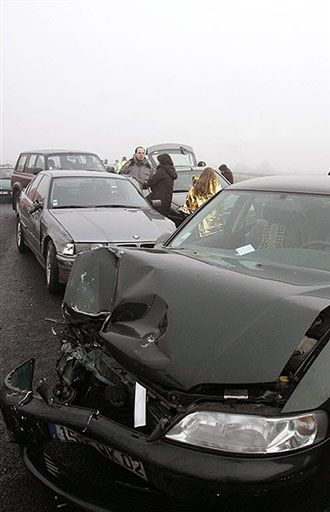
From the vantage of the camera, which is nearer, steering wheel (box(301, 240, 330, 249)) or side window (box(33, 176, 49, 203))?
steering wheel (box(301, 240, 330, 249))

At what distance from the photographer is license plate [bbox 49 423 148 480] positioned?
1889 mm

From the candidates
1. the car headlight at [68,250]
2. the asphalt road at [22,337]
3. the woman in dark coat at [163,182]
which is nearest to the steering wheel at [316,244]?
the asphalt road at [22,337]

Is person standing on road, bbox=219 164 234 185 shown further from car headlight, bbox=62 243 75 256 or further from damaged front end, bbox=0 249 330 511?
damaged front end, bbox=0 249 330 511

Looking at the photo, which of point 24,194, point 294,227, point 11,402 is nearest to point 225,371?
point 11,402

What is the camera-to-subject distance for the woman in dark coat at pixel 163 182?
351 inches

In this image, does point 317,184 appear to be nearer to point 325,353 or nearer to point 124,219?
point 325,353

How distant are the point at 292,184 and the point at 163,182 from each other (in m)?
5.45

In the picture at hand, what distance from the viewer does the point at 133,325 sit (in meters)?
2.32

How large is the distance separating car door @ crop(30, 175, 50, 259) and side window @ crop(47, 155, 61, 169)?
407 cm

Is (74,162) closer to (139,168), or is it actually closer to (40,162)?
(40,162)

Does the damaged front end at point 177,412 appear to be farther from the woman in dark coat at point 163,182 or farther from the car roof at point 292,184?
the woman in dark coat at point 163,182

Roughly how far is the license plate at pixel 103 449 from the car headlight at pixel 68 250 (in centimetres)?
352

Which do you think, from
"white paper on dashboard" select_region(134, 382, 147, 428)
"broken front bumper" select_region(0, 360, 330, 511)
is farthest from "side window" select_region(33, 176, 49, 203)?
"white paper on dashboard" select_region(134, 382, 147, 428)

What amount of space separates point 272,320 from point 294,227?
1397 mm
